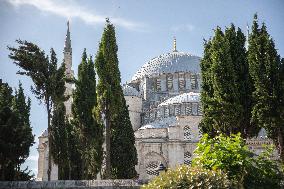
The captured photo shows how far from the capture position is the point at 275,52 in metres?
19.4

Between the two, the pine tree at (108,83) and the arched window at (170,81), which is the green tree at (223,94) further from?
the arched window at (170,81)

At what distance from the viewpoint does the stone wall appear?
673 inches

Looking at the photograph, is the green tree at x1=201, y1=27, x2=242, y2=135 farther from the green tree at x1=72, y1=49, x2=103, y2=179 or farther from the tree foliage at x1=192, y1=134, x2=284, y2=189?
the tree foliage at x1=192, y1=134, x2=284, y2=189

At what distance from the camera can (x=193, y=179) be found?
9289 millimetres

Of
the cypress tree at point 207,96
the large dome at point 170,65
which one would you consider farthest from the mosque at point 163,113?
the cypress tree at point 207,96

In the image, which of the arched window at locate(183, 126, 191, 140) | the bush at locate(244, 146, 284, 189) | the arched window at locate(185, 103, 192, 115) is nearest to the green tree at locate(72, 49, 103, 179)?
the arched window at locate(183, 126, 191, 140)

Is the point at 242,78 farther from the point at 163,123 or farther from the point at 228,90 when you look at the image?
the point at 163,123

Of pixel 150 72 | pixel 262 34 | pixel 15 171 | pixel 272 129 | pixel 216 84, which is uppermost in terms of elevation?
pixel 150 72

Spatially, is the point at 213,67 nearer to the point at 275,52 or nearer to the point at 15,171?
the point at 275,52

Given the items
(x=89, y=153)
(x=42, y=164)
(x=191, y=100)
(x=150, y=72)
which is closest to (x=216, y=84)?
(x=89, y=153)

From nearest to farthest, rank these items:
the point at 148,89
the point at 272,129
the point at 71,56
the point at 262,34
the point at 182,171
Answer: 1. the point at 182,171
2. the point at 272,129
3. the point at 262,34
4. the point at 71,56
5. the point at 148,89

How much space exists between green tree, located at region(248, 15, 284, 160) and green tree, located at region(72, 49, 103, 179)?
1014 cm

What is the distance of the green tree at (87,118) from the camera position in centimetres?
2545

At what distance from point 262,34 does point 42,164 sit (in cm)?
3274
